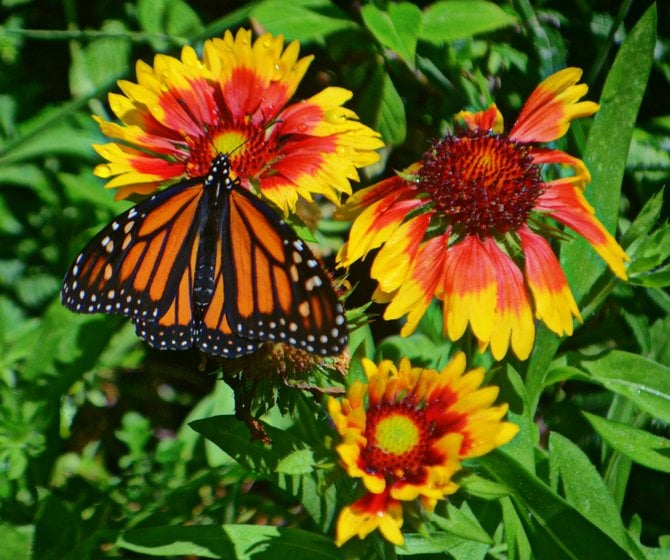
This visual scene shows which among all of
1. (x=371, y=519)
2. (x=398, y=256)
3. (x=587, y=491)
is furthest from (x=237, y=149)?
(x=587, y=491)

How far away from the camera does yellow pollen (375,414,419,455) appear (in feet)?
4.07

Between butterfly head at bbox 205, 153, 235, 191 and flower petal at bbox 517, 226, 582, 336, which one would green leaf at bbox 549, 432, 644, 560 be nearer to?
flower petal at bbox 517, 226, 582, 336

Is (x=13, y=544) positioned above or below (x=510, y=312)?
below

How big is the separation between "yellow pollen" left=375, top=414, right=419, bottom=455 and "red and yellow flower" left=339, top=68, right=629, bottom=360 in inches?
5.5

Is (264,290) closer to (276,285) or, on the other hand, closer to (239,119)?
(276,285)

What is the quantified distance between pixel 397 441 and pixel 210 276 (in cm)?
40

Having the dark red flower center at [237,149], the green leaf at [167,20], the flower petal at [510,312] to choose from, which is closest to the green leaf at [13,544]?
the dark red flower center at [237,149]

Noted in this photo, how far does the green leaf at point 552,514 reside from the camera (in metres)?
1.31

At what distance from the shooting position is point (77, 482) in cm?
213

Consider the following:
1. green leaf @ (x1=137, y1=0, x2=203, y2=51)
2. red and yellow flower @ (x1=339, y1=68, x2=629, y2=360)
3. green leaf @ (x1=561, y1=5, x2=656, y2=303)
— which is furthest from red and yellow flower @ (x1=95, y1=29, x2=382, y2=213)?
green leaf @ (x1=137, y1=0, x2=203, y2=51)

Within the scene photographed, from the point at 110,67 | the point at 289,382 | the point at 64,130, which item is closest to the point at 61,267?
the point at 64,130

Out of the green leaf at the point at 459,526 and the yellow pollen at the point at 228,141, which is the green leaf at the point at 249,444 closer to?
the green leaf at the point at 459,526

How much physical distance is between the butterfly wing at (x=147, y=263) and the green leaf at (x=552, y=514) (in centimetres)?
55

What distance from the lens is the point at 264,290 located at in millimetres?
1376
